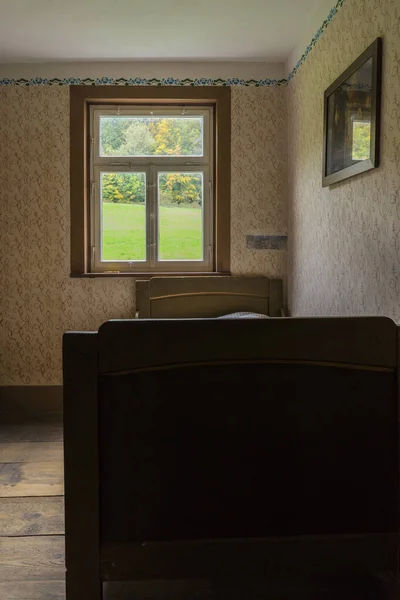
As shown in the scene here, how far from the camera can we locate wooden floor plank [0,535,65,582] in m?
1.74

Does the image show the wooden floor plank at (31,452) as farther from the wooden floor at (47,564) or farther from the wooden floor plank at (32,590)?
the wooden floor plank at (32,590)

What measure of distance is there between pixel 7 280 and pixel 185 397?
273cm

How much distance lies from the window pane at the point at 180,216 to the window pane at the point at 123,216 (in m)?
0.14

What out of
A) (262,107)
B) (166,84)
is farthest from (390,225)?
(166,84)

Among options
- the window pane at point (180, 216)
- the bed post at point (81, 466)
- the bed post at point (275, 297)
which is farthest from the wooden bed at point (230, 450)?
the window pane at point (180, 216)

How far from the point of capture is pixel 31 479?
255 centimetres

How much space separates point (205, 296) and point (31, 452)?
1.41m

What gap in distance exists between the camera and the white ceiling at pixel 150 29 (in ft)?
9.09

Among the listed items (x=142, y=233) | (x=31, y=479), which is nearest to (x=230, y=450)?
(x=31, y=479)

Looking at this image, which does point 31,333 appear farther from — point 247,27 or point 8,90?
point 247,27

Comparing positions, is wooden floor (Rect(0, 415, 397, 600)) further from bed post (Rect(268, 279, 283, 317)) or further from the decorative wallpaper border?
the decorative wallpaper border

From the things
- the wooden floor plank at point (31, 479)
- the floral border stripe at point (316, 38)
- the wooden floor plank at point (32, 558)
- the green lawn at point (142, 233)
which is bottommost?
the wooden floor plank at point (31, 479)

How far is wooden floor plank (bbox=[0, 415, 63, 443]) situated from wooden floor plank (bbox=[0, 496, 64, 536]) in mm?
859

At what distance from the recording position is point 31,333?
369 centimetres
